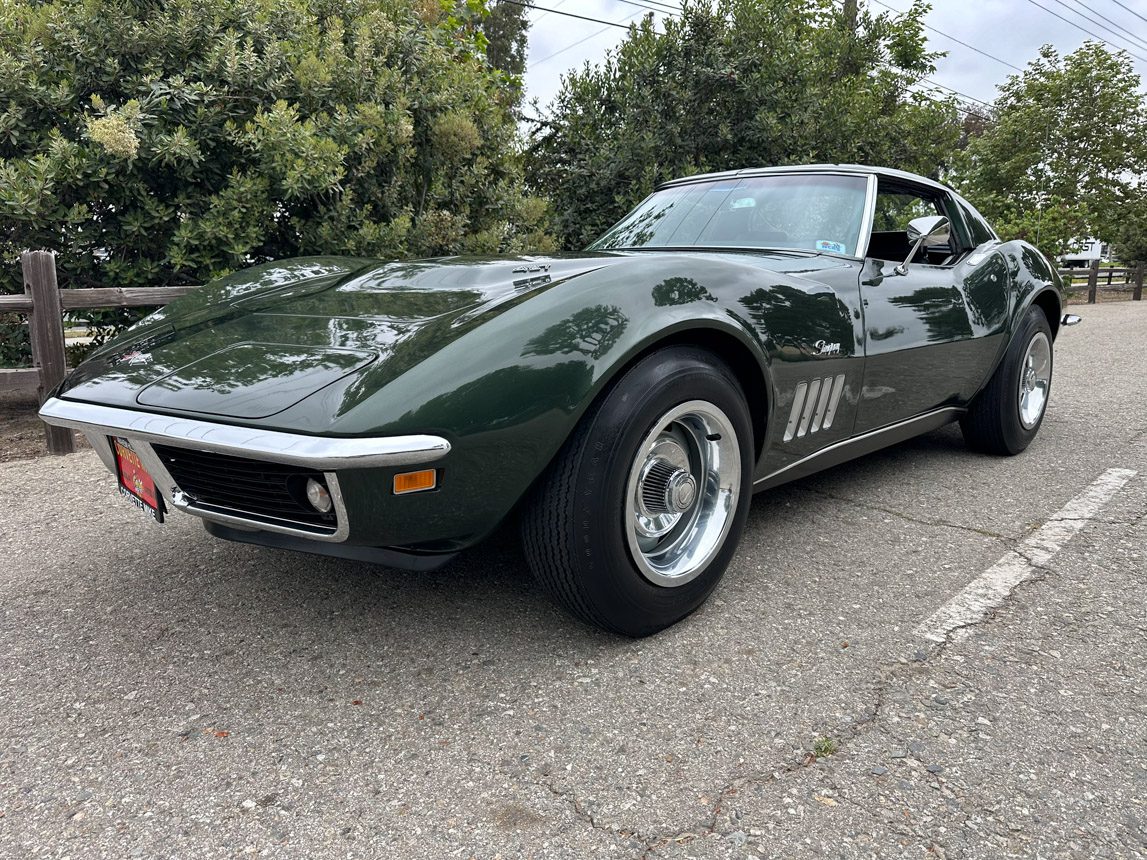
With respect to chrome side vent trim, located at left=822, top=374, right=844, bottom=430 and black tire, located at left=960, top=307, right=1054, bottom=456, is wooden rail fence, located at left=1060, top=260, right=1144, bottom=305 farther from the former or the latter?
chrome side vent trim, located at left=822, top=374, right=844, bottom=430

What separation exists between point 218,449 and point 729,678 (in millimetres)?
1279

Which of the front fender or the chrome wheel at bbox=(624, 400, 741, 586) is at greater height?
the front fender

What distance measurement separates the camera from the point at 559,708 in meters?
1.93

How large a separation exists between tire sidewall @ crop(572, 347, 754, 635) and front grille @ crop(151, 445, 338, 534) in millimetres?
580

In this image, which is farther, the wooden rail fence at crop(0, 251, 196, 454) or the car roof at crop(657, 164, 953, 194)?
the wooden rail fence at crop(0, 251, 196, 454)

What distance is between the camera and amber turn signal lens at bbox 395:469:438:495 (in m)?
1.78

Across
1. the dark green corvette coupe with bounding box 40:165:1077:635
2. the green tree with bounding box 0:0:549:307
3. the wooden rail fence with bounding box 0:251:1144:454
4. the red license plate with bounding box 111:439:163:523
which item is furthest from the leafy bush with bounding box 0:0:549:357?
the red license plate with bounding box 111:439:163:523

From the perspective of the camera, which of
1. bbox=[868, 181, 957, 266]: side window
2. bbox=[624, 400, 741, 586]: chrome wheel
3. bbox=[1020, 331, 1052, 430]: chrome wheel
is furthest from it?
bbox=[1020, 331, 1052, 430]: chrome wheel

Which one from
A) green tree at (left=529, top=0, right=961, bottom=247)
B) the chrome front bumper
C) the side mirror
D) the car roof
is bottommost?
the chrome front bumper

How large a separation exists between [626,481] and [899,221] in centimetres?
217

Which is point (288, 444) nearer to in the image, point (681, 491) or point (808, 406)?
point (681, 491)

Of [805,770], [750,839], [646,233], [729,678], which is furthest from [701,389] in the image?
[646,233]

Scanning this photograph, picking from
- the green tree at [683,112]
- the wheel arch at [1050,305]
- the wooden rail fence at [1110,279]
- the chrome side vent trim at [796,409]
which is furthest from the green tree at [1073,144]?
the chrome side vent trim at [796,409]

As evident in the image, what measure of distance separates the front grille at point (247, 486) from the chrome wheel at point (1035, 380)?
11.4ft
